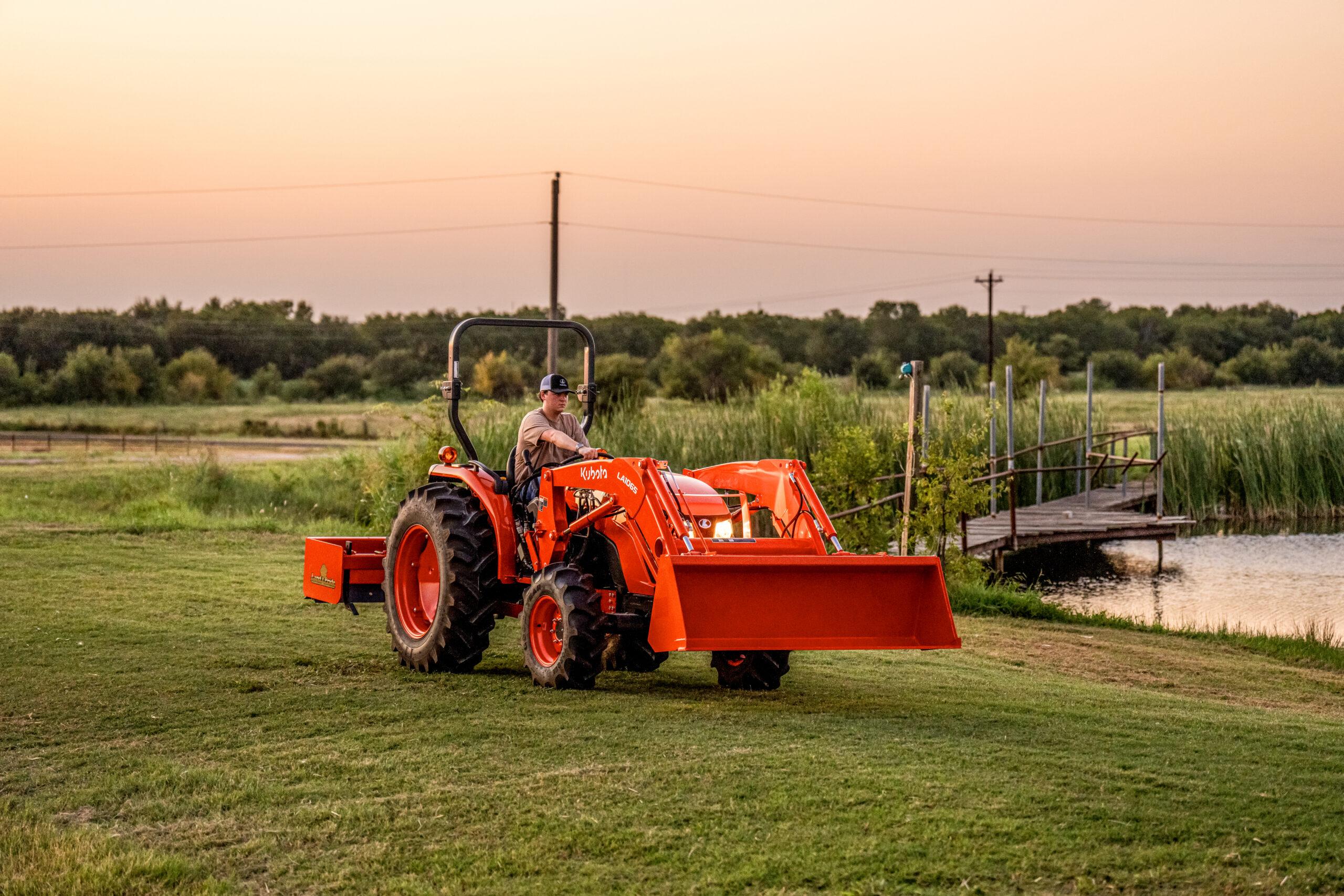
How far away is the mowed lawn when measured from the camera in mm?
5328

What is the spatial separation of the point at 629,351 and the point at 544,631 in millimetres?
90064

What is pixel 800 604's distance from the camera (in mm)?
8188

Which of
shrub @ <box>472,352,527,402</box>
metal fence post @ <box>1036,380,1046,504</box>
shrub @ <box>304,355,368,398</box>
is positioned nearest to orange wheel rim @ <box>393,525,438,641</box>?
metal fence post @ <box>1036,380,1046,504</box>

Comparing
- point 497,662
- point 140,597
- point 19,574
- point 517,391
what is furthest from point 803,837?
point 517,391

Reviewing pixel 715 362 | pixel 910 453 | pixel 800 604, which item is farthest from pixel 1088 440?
pixel 715 362

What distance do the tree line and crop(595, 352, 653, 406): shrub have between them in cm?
858

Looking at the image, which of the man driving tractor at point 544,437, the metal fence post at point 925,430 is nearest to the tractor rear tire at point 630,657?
the man driving tractor at point 544,437

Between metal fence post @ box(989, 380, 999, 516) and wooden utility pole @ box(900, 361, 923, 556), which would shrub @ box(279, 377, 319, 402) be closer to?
metal fence post @ box(989, 380, 999, 516)

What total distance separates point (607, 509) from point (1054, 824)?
3768mm

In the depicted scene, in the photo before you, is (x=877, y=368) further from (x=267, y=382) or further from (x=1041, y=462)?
(x=1041, y=462)

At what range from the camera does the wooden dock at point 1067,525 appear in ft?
67.2

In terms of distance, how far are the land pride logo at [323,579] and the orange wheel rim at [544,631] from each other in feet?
7.78

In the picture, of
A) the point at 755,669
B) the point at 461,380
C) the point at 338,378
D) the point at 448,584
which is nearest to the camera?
the point at 755,669

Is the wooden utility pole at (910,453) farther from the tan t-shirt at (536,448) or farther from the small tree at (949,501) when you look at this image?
the tan t-shirt at (536,448)
